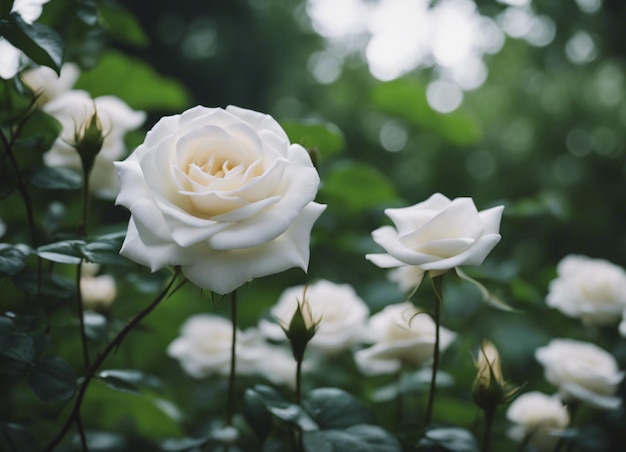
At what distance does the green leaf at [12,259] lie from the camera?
1.73 ft

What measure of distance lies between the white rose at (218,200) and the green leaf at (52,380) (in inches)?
6.0

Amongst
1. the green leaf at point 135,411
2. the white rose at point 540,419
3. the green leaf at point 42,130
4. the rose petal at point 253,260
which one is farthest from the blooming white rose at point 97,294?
the white rose at point 540,419

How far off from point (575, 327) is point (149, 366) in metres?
0.72

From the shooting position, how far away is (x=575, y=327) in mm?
1006

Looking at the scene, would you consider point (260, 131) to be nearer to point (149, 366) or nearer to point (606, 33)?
→ point (149, 366)

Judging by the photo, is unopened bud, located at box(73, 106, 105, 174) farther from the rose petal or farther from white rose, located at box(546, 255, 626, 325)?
white rose, located at box(546, 255, 626, 325)

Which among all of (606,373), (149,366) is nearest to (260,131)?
(606,373)

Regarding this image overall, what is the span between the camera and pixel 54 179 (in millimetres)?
648

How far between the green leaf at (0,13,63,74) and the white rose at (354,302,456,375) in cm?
44

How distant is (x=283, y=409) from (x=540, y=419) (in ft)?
1.12

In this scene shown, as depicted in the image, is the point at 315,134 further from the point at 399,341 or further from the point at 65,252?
the point at 65,252

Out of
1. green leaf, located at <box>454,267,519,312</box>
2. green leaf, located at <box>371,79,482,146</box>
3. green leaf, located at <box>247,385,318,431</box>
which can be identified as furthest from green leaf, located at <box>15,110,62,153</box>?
green leaf, located at <box>371,79,482,146</box>

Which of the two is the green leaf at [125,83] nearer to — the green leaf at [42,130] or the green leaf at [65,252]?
the green leaf at [42,130]

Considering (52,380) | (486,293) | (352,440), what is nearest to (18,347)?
(52,380)
